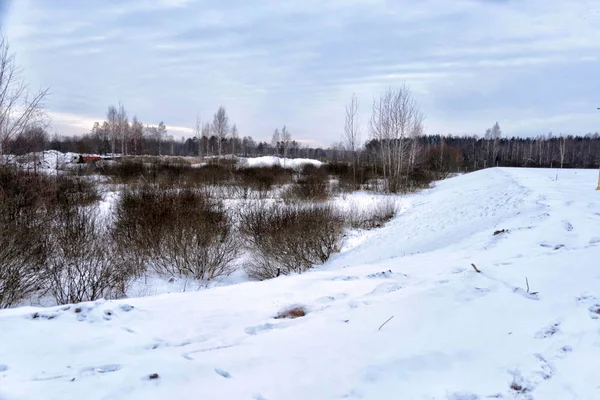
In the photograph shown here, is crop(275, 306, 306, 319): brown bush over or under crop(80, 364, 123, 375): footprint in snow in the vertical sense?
under

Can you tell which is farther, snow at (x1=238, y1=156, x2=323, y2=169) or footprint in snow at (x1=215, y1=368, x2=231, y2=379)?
snow at (x1=238, y1=156, x2=323, y2=169)

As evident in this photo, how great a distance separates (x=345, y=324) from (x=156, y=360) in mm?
1557

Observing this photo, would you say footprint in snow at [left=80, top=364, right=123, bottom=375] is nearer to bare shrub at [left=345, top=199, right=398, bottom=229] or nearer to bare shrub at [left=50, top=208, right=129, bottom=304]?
bare shrub at [left=50, top=208, right=129, bottom=304]

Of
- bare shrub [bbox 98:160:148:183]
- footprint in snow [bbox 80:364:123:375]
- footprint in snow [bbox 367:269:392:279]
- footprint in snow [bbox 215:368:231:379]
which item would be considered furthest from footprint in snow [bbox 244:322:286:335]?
bare shrub [bbox 98:160:148:183]

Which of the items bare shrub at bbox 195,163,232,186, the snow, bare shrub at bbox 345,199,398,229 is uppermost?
the snow

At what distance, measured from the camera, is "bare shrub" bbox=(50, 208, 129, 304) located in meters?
5.36

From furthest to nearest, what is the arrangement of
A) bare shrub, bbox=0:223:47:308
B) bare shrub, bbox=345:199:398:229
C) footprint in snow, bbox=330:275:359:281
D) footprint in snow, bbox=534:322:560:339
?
bare shrub, bbox=345:199:398:229 → bare shrub, bbox=0:223:47:308 → footprint in snow, bbox=330:275:359:281 → footprint in snow, bbox=534:322:560:339

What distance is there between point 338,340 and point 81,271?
466 centimetres

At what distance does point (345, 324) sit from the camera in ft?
10.4

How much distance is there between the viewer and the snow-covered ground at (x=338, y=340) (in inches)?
90.7

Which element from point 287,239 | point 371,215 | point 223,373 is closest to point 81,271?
point 287,239

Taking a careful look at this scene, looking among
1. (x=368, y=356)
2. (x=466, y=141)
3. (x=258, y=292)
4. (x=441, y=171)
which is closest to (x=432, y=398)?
(x=368, y=356)

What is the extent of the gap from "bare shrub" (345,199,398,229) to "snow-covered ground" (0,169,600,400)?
8460 millimetres

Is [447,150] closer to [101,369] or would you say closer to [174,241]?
[174,241]
